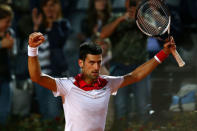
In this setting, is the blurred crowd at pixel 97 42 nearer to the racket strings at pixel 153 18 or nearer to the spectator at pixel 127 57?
the spectator at pixel 127 57

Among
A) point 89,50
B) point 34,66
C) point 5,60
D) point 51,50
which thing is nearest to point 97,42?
point 51,50

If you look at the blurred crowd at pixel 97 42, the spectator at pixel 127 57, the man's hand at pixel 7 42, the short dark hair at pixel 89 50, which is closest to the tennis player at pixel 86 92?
the short dark hair at pixel 89 50

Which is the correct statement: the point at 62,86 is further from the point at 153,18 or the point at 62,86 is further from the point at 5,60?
the point at 5,60

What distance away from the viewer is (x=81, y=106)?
5.29 meters

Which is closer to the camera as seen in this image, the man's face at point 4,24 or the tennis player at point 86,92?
the tennis player at point 86,92

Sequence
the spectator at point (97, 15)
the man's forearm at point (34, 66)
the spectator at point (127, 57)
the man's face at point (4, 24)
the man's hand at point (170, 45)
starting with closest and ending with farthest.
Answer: the man's forearm at point (34, 66)
the man's hand at point (170, 45)
the spectator at point (127, 57)
the man's face at point (4, 24)
the spectator at point (97, 15)

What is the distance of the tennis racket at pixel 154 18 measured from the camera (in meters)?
5.41

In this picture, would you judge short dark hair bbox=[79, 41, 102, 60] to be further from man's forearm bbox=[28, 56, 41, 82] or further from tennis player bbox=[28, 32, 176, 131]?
man's forearm bbox=[28, 56, 41, 82]

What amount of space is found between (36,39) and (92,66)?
0.64m

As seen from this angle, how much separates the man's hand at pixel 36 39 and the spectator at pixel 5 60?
137 inches

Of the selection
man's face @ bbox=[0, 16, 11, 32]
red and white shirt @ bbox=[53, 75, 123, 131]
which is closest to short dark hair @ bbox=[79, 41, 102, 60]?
red and white shirt @ bbox=[53, 75, 123, 131]

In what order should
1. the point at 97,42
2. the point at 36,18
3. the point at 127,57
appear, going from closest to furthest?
the point at 127,57, the point at 97,42, the point at 36,18

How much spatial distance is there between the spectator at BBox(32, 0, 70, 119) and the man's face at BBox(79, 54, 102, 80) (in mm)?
3180

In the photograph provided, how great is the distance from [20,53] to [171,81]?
2.35 meters
